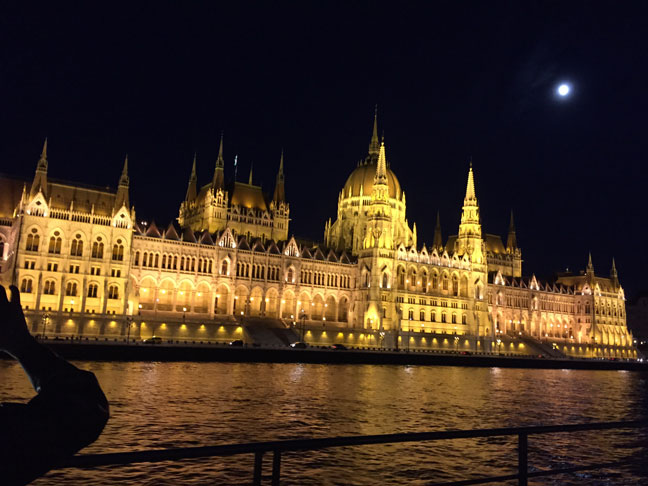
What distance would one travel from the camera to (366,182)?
145 meters

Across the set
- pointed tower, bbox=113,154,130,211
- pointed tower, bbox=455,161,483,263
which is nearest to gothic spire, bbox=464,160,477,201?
pointed tower, bbox=455,161,483,263

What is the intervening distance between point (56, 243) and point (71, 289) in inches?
268

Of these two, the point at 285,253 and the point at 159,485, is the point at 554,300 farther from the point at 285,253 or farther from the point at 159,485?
the point at 159,485

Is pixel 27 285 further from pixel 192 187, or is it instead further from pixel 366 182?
pixel 366 182

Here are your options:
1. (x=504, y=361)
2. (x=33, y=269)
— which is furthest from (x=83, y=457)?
(x=504, y=361)

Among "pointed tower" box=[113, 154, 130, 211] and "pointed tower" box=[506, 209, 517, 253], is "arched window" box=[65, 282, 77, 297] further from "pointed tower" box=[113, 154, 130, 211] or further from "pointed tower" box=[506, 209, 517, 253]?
"pointed tower" box=[506, 209, 517, 253]

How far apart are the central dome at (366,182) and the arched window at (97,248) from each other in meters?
63.7

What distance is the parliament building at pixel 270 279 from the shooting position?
92312 millimetres

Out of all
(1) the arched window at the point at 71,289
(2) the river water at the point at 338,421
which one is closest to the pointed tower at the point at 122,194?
(1) the arched window at the point at 71,289

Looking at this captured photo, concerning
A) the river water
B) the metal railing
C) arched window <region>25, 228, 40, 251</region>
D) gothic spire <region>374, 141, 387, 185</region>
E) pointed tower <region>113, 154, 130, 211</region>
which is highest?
gothic spire <region>374, 141, 387, 185</region>

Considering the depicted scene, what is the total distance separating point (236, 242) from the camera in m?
110

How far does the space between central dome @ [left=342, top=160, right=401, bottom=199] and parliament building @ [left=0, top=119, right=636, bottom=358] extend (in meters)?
0.33

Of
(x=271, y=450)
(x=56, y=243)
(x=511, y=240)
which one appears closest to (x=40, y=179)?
(x=56, y=243)

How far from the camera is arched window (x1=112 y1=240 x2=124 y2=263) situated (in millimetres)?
96938
